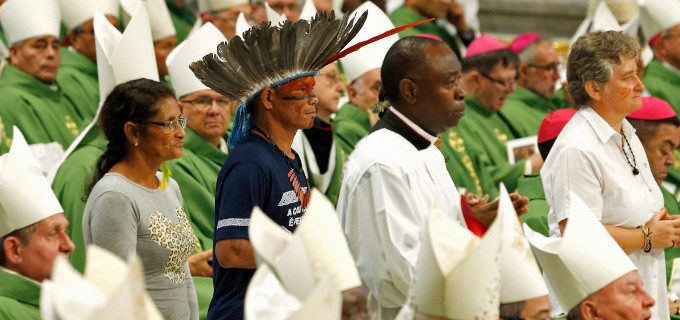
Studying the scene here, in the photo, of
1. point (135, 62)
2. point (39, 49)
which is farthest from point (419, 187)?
point (39, 49)

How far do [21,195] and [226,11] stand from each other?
161 inches

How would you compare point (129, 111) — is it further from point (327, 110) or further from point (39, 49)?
point (39, 49)

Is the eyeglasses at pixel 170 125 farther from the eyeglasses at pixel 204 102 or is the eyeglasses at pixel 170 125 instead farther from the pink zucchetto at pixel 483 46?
the pink zucchetto at pixel 483 46

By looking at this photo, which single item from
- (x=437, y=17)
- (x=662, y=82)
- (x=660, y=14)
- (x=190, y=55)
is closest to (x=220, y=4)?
(x=437, y=17)

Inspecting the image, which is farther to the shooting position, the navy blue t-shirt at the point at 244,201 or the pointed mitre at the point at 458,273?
the navy blue t-shirt at the point at 244,201

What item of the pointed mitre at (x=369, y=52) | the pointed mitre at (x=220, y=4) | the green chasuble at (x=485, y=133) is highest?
the pointed mitre at (x=220, y=4)

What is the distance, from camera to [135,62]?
18.4ft

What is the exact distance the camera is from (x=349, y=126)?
23.1 feet

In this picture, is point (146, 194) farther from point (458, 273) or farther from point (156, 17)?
point (156, 17)

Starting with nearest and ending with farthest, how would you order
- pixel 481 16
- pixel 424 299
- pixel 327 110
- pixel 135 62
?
1. pixel 424 299
2. pixel 135 62
3. pixel 327 110
4. pixel 481 16

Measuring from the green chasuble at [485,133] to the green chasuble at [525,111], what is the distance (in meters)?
0.07

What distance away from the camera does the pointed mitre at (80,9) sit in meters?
7.60

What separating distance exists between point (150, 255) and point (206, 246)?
1855 mm

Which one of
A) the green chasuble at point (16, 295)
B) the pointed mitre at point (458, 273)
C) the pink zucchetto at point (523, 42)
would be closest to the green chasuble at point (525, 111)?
the pink zucchetto at point (523, 42)
